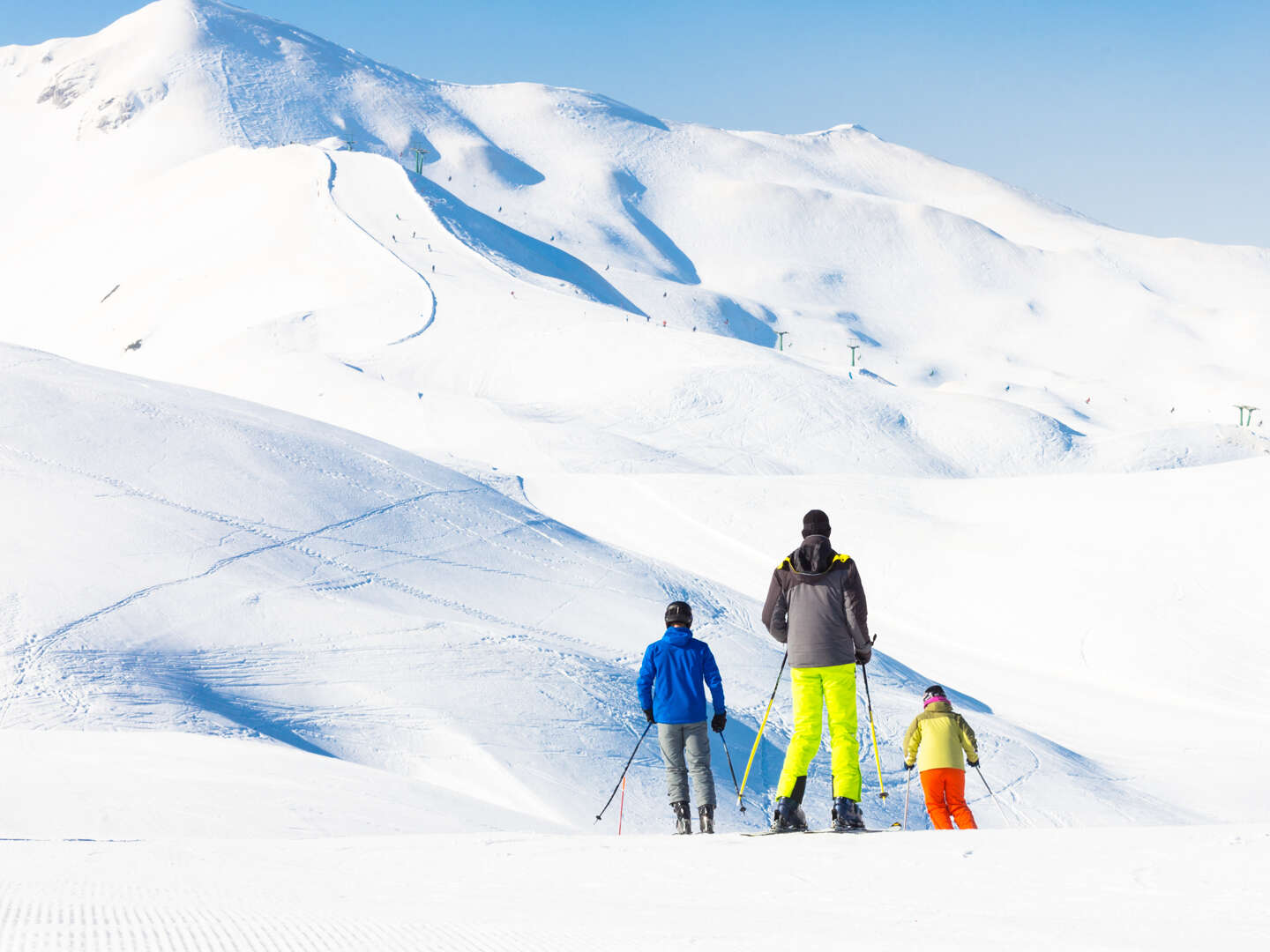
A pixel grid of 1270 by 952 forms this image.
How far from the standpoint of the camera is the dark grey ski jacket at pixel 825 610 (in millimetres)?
6961

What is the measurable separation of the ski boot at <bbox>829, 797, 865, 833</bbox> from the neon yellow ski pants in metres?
0.04

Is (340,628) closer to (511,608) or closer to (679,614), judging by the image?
(511,608)

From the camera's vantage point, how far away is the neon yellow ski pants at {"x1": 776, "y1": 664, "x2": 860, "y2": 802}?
22.7 feet

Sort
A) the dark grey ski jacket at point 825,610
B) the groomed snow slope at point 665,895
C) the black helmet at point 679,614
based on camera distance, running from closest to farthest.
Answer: the groomed snow slope at point 665,895, the dark grey ski jacket at point 825,610, the black helmet at point 679,614

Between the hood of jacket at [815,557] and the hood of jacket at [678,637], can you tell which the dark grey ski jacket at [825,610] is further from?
the hood of jacket at [678,637]

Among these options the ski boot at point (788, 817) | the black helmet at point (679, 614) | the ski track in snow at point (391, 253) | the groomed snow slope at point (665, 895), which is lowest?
the groomed snow slope at point (665, 895)

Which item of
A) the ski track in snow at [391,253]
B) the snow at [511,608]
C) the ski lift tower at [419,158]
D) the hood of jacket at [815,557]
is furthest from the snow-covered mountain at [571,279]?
the hood of jacket at [815,557]

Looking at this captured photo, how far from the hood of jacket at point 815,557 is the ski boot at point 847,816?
3.81 feet

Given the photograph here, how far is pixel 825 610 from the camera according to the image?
6996mm

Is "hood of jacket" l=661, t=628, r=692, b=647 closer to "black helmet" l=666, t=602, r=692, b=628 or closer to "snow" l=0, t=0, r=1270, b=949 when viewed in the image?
"black helmet" l=666, t=602, r=692, b=628

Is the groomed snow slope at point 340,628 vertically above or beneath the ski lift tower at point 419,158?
beneath

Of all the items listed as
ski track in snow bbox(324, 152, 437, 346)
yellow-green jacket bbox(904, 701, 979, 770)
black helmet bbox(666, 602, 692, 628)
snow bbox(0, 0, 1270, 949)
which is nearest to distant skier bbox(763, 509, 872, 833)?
snow bbox(0, 0, 1270, 949)

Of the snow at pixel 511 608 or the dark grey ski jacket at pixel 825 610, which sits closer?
the snow at pixel 511 608

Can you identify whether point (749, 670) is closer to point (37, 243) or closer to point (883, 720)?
point (883, 720)
